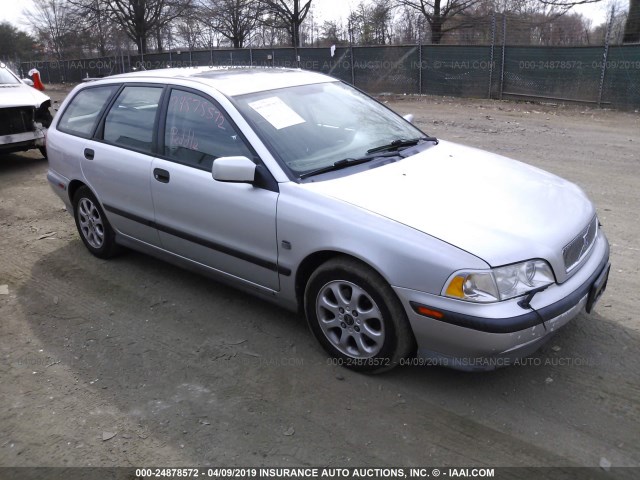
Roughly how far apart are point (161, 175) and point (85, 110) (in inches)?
60.4

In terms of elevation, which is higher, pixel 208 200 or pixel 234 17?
pixel 234 17

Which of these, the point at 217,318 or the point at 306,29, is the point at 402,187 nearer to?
the point at 217,318

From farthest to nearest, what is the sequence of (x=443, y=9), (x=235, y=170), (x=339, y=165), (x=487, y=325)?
(x=443, y=9), (x=339, y=165), (x=235, y=170), (x=487, y=325)

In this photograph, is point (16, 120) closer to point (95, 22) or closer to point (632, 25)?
Result: point (632, 25)

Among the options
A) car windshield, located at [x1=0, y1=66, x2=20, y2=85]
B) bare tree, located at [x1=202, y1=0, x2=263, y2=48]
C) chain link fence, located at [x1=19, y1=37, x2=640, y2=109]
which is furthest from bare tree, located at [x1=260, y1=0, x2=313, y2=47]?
car windshield, located at [x1=0, y1=66, x2=20, y2=85]

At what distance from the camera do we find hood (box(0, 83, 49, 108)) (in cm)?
902

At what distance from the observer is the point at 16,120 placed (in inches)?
358

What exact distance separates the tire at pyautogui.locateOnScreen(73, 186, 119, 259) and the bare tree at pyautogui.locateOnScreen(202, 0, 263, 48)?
112ft

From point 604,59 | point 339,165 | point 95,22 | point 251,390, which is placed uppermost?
point 95,22

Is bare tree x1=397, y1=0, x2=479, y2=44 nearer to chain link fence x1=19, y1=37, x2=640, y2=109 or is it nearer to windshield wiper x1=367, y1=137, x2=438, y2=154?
chain link fence x1=19, y1=37, x2=640, y2=109

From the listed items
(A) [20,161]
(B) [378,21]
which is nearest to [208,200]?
(A) [20,161]

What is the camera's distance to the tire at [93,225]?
4.83 meters

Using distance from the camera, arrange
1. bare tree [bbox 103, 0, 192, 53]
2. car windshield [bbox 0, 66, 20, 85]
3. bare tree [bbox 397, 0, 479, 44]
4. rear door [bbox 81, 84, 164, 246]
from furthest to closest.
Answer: bare tree [bbox 103, 0, 192, 53] < bare tree [bbox 397, 0, 479, 44] < car windshield [bbox 0, 66, 20, 85] < rear door [bbox 81, 84, 164, 246]

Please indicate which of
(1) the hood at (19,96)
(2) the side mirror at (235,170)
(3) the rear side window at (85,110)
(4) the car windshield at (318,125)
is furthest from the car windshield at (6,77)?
(2) the side mirror at (235,170)
